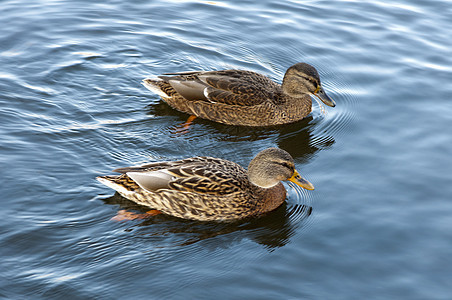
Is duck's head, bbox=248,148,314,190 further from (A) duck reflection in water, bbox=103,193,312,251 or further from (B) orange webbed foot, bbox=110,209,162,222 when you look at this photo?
(B) orange webbed foot, bbox=110,209,162,222

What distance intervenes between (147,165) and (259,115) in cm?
271

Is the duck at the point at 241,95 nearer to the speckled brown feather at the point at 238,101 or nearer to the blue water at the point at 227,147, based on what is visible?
the speckled brown feather at the point at 238,101

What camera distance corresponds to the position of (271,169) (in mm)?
7848

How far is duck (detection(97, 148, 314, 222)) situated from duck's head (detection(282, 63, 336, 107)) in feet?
8.85

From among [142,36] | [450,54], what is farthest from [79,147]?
[450,54]

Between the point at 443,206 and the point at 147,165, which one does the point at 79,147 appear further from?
the point at 443,206

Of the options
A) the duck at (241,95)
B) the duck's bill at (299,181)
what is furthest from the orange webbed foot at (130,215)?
the duck at (241,95)

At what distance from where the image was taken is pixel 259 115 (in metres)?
10.0

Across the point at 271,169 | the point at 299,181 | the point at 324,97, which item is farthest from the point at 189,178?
the point at 324,97

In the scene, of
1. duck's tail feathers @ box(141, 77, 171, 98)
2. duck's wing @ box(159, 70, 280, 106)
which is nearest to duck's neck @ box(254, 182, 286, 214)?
duck's wing @ box(159, 70, 280, 106)

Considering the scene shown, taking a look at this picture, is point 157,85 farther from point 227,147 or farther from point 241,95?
point 227,147

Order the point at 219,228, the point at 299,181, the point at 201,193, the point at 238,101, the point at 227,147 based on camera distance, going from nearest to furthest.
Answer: the point at 219,228, the point at 201,193, the point at 299,181, the point at 227,147, the point at 238,101

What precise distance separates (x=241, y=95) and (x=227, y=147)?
1.17 m

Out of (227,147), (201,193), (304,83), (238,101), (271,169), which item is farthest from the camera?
(304,83)
